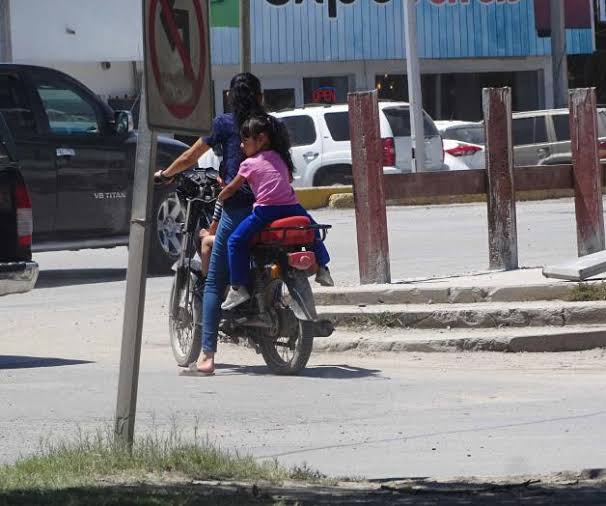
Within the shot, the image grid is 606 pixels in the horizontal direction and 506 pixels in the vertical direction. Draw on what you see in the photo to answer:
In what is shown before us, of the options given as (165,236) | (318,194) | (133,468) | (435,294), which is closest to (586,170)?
(435,294)

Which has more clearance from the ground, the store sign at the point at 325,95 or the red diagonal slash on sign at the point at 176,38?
the store sign at the point at 325,95

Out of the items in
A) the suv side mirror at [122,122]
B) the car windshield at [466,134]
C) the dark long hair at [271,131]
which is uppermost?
the car windshield at [466,134]

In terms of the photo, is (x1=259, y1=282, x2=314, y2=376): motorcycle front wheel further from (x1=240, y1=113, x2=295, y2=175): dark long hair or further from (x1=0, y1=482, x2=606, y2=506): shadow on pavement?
(x1=0, y1=482, x2=606, y2=506): shadow on pavement

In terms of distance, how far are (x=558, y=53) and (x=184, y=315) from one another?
27.3 metres

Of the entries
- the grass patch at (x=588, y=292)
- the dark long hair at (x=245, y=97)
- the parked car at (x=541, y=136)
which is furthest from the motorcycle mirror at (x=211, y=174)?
the parked car at (x=541, y=136)

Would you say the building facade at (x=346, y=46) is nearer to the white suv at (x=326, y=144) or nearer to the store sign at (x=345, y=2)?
the store sign at (x=345, y=2)

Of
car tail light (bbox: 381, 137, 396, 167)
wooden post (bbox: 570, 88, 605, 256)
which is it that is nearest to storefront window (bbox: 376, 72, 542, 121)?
car tail light (bbox: 381, 137, 396, 167)

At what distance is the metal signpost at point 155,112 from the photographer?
659cm

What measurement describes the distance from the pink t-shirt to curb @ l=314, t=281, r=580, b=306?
2.28 m

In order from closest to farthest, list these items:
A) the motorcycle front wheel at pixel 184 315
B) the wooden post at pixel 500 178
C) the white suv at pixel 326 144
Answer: the motorcycle front wheel at pixel 184 315, the wooden post at pixel 500 178, the white suv at pixel 326 144

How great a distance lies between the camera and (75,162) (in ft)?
50.0

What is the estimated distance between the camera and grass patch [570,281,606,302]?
1106cm

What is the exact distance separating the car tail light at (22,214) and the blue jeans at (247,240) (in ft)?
4.96

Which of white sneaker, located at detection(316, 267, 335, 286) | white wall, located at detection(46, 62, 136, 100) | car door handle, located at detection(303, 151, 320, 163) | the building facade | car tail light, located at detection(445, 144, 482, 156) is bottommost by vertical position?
white sneaker, located at detection(316, 267, 335, 286)
